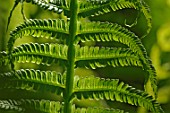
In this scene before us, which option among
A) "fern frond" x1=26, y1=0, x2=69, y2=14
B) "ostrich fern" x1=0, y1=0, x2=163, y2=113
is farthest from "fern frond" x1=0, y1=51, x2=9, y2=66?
"fern frond" x1=26, y1=0, x2=69, y2=14

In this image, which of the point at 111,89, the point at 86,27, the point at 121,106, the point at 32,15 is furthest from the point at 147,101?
the point at 121,106

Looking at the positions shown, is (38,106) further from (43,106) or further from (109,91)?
(109,91)

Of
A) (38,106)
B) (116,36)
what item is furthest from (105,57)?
(38,106)

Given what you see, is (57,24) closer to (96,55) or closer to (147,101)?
(96,55)

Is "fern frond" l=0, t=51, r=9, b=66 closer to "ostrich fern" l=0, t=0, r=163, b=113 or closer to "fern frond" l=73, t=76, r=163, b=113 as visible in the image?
"ostrich fern" l=0, t=0, r=163, b=113

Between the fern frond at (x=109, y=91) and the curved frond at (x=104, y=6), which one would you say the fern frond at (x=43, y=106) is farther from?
the curved frond at (x=104, y=6)

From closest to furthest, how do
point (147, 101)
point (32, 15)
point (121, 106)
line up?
point (147, 101)
point (32, 15)
point (121, 106)
